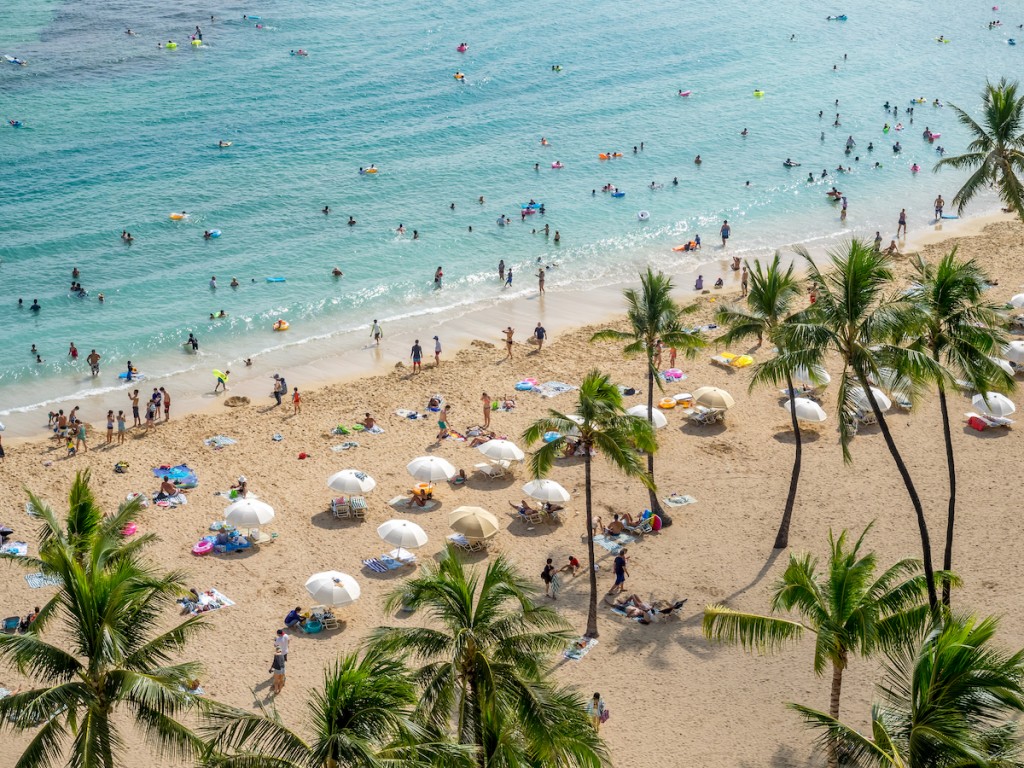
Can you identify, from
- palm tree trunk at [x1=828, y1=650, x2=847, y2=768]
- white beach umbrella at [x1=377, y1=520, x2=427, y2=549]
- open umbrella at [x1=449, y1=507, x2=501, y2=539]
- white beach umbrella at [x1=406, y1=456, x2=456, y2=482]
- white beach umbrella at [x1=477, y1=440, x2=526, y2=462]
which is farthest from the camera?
white beach umbrella at [x1=477, y1=440, x2=526, y2=462]

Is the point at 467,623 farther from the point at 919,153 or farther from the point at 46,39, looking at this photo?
the point at 46,39

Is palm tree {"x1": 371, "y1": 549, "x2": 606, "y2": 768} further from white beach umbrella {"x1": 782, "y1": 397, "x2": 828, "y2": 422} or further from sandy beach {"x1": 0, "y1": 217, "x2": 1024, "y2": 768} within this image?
white beach umbrella {"x1": 782, "y1": 397, "x2": 828, "y2": 422}

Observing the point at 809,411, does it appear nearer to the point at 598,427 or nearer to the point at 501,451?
the point at 501,451

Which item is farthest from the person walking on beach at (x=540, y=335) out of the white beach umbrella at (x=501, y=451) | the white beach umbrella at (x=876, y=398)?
the white beach umbrella at (x=876, y=398)

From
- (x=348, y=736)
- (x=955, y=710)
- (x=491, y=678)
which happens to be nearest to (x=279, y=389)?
(x=491, y=678)

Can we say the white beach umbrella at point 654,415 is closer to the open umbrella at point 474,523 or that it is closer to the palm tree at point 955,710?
the open umbrella at point 474,523

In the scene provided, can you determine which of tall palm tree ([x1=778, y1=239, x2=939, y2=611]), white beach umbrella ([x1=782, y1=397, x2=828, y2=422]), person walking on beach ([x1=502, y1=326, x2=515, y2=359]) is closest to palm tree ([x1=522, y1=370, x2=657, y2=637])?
tall palm tree ([x1=778, y1=239, x2=939, y2=611])

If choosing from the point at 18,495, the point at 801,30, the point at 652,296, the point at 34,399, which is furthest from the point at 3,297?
the point at 801,30
